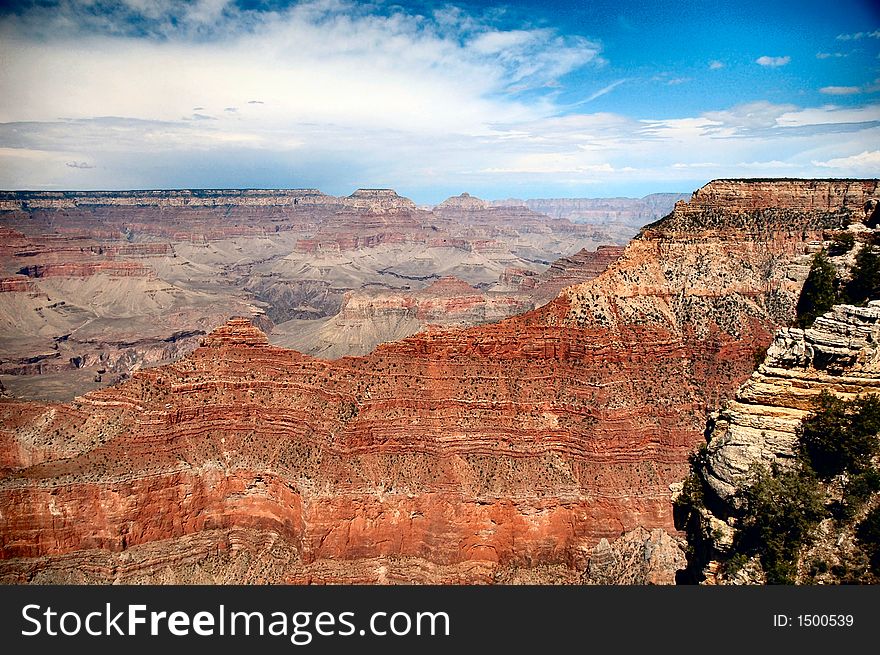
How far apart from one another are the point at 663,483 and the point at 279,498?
19342mm

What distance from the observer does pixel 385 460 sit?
100ft

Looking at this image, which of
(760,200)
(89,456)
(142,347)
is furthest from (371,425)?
(142,347)

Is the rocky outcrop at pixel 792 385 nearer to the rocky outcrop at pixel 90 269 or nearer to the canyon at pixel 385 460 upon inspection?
the canyon at pixel 385 460

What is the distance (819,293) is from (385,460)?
20.3 meters

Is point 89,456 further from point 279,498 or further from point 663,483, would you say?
point 663,483

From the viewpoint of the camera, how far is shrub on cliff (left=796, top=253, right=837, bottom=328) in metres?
22.6

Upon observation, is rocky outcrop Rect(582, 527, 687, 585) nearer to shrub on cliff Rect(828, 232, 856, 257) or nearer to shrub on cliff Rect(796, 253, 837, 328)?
shrub on cliff Rect(796, 253, 837, 328)

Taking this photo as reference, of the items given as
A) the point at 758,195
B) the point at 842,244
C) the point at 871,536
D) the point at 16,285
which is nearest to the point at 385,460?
the point at 871,536

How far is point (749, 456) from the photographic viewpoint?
15.8 metres

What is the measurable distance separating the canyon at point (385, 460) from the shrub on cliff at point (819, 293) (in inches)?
296

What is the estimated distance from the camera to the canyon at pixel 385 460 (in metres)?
29.0

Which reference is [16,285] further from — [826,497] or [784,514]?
[826,497]

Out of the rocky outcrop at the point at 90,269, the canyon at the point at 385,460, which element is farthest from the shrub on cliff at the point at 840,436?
the rocky outcrop at the point at 90,269

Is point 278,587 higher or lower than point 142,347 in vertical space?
higher
